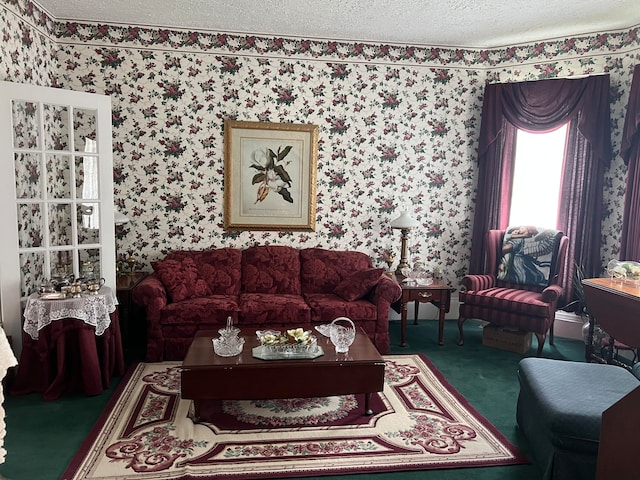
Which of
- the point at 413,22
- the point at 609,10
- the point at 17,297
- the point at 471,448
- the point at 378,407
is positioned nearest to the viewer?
the point at 471,448

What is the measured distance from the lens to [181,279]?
4133 mm

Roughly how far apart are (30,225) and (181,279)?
120 centimetres

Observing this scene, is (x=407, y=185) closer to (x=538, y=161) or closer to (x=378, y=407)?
(x=538, y=161)

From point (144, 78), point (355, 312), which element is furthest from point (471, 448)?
point (144, 78)

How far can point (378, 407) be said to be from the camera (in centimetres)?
312

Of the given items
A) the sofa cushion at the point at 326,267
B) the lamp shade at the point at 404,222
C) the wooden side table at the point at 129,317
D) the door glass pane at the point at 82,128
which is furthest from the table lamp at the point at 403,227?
the door glass pane at the point at 82,128

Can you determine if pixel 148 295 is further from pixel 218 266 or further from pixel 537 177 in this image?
pixel 537 177

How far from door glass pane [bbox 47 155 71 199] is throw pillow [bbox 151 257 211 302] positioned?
964mm

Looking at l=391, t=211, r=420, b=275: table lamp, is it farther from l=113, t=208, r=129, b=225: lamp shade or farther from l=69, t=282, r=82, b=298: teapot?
l=69, t=282, r=82, b=298: teapot

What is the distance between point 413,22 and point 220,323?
9.94 ft

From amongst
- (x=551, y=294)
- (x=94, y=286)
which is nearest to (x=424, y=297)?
(x=551, y=294)

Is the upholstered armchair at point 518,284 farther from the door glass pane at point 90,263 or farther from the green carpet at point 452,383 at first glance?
the door glass pane at point 90,263

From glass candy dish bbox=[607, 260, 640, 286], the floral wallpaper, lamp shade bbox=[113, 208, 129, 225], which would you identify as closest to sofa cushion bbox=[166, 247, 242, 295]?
the floral wallpaper

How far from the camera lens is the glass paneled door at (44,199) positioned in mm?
3309
